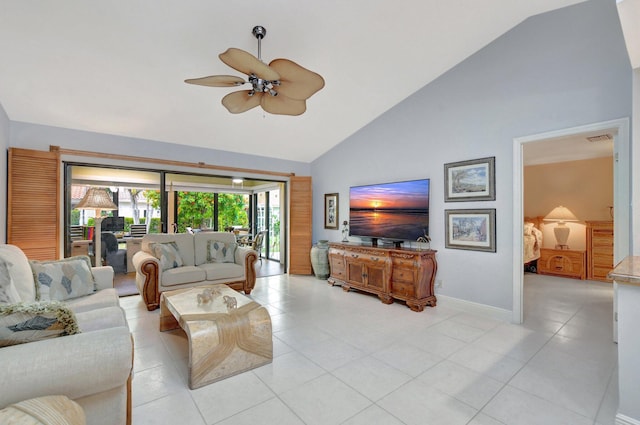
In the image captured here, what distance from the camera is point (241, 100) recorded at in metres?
2.68

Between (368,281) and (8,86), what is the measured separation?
5.04 m

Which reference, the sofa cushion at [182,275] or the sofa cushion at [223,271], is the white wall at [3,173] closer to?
the sofa cushion at [182,275]

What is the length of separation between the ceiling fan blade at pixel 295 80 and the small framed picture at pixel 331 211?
3.39 m

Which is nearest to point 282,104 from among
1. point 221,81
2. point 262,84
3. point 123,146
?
point 262,84

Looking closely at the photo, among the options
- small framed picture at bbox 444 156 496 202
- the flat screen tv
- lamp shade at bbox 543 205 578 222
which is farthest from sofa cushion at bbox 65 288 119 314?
lamp shade at bbox 543 205 578 222

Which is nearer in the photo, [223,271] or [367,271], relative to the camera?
[223,271]

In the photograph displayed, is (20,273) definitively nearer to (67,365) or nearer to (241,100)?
(67,365)

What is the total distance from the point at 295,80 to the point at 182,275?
121 inches

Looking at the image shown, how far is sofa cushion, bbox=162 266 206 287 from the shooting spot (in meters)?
3.82

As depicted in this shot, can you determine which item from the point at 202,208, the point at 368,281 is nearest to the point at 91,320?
the point at 368,281

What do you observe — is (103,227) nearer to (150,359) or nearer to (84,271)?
(84,271)

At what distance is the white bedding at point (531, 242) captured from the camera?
562 cm

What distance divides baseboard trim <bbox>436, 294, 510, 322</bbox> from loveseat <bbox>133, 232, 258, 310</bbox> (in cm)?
287

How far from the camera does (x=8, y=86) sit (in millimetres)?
3131
